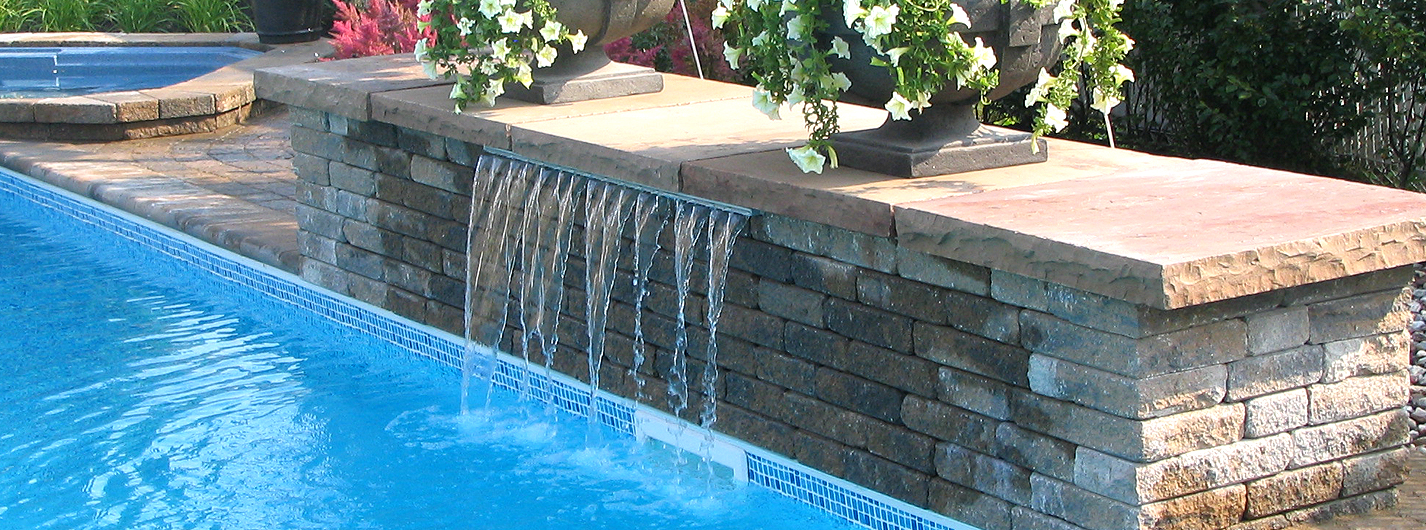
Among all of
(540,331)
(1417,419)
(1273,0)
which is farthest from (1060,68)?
(1273,0)

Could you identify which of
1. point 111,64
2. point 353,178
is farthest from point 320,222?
point 111,64

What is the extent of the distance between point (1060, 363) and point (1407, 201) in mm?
785

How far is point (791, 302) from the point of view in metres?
3.61

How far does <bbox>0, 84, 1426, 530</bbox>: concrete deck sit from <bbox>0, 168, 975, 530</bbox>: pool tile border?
2.7 inches

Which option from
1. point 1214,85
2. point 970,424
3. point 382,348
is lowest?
point 382,348

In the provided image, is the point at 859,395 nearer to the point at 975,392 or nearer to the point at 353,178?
the point at 975,392

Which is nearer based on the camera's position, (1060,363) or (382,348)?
(1060,363)

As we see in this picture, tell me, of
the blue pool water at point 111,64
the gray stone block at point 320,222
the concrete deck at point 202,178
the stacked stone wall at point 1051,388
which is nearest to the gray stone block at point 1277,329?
the stacked stone wall at point 1051,388

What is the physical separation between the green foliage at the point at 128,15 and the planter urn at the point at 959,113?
368 inches

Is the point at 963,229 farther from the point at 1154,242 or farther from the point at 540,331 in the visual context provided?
the point at 540,331

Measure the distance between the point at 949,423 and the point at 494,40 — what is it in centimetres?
204

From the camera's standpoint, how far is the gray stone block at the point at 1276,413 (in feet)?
9.92

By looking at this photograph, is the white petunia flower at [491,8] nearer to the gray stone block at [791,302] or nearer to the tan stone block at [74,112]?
the gray stone block at [791,302]

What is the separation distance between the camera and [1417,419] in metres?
3.82
